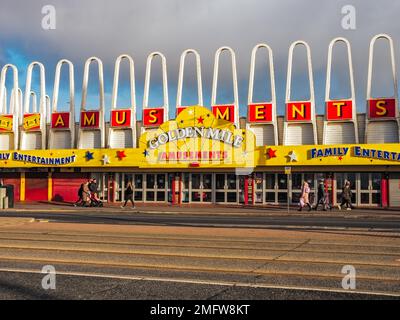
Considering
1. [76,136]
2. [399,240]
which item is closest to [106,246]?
[399,240]

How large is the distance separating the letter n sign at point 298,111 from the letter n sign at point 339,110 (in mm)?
1260

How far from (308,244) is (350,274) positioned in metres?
3.66

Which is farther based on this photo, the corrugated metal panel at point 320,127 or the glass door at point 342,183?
the corrugated metal panel at point 320,127

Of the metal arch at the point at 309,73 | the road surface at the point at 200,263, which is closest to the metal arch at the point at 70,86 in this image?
the metal arch at the point at 309,73

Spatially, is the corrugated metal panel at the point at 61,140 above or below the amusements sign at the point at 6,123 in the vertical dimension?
below

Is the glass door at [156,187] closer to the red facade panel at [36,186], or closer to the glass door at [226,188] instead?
the glass door at [226,188]

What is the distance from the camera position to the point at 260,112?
107 ft

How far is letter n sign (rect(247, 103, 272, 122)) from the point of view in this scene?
3228 cm

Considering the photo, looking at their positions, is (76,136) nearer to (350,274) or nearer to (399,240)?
(399,240)

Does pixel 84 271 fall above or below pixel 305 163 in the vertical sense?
below

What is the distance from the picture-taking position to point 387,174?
98.3 ft

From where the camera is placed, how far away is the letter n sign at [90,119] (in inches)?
1428

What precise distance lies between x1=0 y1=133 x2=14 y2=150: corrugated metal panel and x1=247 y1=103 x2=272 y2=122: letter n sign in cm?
1940

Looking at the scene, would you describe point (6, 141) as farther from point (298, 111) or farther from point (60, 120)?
point (298, 111)
